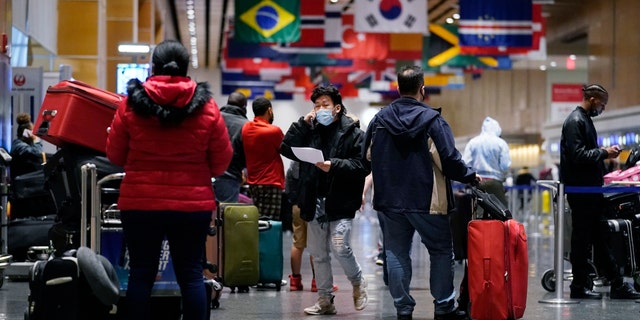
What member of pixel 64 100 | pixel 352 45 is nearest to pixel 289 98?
pixel 352 45

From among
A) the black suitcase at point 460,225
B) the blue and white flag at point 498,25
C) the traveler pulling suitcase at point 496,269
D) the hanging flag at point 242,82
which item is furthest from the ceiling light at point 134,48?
the hanging flag at point 242,82

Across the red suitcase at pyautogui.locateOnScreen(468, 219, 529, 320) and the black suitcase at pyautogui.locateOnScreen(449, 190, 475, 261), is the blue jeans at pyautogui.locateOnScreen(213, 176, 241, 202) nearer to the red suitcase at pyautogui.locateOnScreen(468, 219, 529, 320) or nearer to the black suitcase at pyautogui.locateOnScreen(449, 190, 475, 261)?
the red suitcase at pyautogui.locateOnScreen(468, 219, 529, 320)

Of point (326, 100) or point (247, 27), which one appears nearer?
point (326, 100)

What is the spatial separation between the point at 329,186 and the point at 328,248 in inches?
18.5

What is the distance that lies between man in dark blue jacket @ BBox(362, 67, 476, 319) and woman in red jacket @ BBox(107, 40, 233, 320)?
2.05 meters

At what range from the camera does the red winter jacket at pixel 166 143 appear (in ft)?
18.1

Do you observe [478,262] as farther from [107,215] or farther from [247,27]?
[247,27]

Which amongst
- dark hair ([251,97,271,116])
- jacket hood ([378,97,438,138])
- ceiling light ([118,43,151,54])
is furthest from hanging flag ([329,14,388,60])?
jacket hood ([378,97,438,138])

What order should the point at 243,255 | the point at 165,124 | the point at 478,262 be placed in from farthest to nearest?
the point at 243,255 < the point at 478,262 < the point at 165,124

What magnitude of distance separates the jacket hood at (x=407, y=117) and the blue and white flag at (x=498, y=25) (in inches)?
596

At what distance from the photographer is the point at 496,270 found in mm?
7320

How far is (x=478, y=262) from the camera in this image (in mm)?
7359

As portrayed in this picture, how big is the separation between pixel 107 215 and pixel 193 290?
1121mm

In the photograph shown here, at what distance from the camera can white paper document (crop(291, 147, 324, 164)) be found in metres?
7.70
